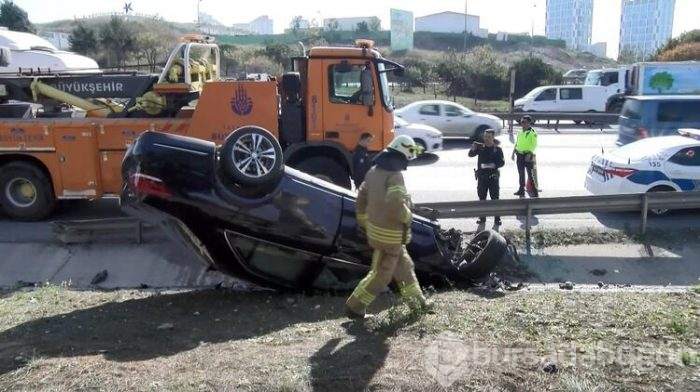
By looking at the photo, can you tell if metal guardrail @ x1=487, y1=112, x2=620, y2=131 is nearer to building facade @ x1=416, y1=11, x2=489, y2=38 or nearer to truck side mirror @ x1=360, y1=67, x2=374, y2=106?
truck side mirror @ x1=360, y1=67, x2=374, y2=106

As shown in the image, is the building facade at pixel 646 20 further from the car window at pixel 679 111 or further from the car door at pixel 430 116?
the car window at pixel 679 111

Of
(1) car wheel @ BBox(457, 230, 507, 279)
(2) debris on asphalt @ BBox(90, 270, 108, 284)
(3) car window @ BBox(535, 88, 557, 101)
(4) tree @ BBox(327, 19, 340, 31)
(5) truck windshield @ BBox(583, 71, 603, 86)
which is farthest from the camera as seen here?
(4) tree @ BBox(327, 19, 340, 31)

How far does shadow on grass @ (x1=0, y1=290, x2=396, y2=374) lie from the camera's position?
4.62 metres

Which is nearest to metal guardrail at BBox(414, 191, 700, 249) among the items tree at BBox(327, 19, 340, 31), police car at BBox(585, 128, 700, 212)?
police car at BBox(585, 128, 700, 212)

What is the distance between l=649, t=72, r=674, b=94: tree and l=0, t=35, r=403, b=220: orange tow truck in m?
23.6

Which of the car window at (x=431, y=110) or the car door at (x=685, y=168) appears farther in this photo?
the car window at (x=431, y=110)

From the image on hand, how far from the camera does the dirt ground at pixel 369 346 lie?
391 centimetres

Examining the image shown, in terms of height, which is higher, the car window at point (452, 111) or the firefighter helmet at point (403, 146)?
the firefighter helmet at point (403, 146)

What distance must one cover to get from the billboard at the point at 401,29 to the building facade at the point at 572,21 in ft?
273

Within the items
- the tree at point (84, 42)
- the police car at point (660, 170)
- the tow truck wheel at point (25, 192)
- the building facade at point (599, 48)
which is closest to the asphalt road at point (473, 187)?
the tow truck wheel at point (25, 192)

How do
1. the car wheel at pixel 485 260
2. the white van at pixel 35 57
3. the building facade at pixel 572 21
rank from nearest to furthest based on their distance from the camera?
the car wheel at pixel 485 260 < the white van at pixel 35 57 < the building facade at pixel 572 21

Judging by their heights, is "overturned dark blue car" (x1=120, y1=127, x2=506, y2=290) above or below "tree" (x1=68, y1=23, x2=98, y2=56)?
below

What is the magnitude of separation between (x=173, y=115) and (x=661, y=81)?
26.1 m

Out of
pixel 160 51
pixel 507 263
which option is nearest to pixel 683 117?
pixel 507 263
